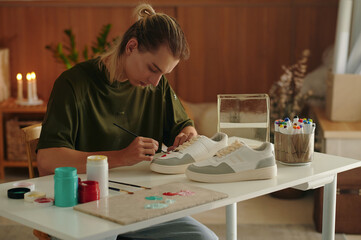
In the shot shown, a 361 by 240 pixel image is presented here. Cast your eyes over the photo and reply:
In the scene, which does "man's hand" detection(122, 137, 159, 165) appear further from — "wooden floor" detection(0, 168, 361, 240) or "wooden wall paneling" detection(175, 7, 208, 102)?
"wooden wall paneling" detection(175, 7, 208, 102)

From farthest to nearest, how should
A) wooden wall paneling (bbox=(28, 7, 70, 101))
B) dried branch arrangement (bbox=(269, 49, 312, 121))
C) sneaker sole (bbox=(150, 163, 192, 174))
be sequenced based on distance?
A: wooden wall paneling (bbox=(28, 7, 70, 101)) < dried branch arrangement (bbox=(269, 49, 312, 121)) < sneaker sole (bbox=(150, 163, 192, 174))

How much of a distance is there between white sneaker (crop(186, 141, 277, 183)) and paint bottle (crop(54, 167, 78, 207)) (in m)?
0.37

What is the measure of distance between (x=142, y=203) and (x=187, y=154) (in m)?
0.38

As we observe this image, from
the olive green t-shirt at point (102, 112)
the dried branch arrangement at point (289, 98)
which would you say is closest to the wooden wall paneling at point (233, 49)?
the dried branch arrangement at point (289, 98)

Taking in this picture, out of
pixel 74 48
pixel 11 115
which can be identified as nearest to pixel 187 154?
pixel 74 48

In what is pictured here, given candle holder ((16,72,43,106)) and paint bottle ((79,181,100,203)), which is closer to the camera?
paint bottle ((79,181,100,203))

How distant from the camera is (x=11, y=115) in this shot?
3924mm

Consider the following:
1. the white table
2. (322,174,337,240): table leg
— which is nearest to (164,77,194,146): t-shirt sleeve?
the white table

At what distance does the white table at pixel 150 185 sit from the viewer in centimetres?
127

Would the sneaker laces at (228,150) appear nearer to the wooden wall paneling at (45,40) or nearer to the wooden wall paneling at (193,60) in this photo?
the wooden wall paneling at (193,60)

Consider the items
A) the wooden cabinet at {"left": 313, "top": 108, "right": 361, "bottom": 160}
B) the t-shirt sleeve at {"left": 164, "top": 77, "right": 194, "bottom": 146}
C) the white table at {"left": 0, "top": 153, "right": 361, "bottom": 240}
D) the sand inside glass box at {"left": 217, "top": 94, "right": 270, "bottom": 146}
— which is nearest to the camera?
the white table at {"left": 0, "top": 153, "right": 361, "bottom": 240}

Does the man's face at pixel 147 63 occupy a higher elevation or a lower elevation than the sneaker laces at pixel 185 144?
higher

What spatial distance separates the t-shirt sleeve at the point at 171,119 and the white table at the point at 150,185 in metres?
0.34

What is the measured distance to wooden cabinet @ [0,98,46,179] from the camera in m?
3.70
